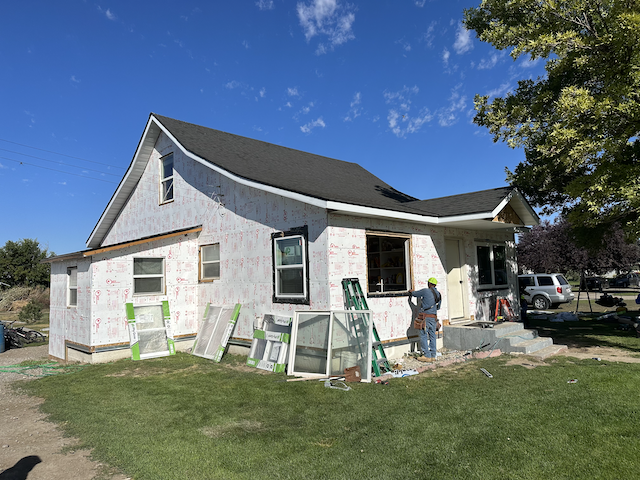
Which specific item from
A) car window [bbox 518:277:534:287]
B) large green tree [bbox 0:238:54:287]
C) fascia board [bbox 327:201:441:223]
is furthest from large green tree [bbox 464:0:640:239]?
large green tree [bbox 0:238:54:287]

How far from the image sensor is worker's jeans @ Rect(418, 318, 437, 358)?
9242mm

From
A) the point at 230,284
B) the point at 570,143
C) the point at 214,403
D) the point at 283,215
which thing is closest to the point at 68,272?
the point at 230,284

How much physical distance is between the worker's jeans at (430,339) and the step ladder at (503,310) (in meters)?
3.92

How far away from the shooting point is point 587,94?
310 inches

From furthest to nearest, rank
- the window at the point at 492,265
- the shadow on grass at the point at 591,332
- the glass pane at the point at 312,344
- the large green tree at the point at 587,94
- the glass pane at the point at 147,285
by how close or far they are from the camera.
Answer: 1. the window at the point at 492,265
2. the glass pane at the point at 147,285
3. the shadow on grass at the point at 591,332
4. the glass pane at the point at 312,344
5. the large green tree at the point at 587,94

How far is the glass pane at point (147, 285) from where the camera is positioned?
35.3ft

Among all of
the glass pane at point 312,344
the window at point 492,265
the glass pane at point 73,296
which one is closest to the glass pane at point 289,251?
the glass pane at point 312,344

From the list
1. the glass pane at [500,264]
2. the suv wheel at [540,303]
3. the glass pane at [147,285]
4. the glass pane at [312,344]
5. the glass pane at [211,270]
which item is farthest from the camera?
the suv wheel at [540,303]

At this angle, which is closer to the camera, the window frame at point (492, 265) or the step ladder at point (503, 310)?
the step ladder at point (503, 310)

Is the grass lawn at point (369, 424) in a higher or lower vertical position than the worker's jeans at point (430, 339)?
lower

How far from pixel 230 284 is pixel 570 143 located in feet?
27.3

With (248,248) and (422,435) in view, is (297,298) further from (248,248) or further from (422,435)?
(422,435)

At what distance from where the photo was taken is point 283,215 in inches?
373

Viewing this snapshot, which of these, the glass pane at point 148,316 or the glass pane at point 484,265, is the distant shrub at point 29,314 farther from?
the glass pane at point 484,265
